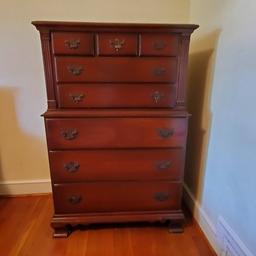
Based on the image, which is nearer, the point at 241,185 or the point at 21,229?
the point at 241,185

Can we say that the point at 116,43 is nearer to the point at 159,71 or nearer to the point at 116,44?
the point at 116,44

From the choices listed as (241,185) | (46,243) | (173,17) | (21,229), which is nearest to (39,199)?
(21,229)

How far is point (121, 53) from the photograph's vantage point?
139 cm

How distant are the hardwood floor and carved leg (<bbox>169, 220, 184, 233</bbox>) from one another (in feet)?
0.10

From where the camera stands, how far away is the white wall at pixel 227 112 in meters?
1.13

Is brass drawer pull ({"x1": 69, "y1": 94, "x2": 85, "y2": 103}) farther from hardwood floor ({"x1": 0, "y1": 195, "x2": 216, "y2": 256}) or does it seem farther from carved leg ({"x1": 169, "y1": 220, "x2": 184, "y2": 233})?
carved leg ({"x1": 169, "y1": 220, "x2": 184, "y2": 233})

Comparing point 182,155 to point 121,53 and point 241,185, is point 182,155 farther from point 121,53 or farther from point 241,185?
point 121,53

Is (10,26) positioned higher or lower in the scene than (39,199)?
higher

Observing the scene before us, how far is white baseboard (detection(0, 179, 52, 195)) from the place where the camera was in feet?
6.84

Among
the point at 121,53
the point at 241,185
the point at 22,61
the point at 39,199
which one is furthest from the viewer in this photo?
the point at 39,199

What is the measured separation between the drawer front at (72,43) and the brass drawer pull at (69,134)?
457mm

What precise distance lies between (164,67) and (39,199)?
1538mm

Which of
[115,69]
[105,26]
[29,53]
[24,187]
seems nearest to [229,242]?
[115,69]

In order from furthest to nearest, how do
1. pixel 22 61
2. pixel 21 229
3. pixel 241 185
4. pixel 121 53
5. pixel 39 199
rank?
pixel 39 199 < pixel 22 61 < pixel 21 229 < pixel 121 53 < pixel 241 185
